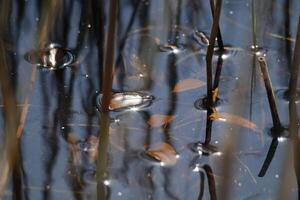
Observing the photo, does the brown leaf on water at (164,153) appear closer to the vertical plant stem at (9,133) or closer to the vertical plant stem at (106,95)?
the vertical plant stem at (106,95)

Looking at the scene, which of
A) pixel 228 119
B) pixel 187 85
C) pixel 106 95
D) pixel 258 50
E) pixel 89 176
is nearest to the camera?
pixel 106 95

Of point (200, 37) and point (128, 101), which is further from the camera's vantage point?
point (200, 37)

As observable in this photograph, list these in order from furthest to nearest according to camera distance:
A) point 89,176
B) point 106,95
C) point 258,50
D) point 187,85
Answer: point 258,50, point 187,85, point 89,176, point 106,95

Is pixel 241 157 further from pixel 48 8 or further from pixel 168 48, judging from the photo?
pixel 48 8

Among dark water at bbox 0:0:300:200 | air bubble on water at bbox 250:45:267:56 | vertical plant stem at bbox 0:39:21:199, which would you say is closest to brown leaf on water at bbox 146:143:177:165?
dark water at bbox 0:0:300:200

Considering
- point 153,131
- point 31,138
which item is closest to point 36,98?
point 31,138

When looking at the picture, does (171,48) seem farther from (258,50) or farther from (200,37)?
(258,50)

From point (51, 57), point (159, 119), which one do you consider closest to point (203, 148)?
point (159, 119)

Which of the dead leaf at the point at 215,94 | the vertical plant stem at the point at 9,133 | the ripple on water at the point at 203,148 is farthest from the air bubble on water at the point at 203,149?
the vertical plant stem at the point at 9,133

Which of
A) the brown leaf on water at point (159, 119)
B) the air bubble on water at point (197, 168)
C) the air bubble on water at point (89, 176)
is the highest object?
the brown leaf on water at point (159, 119)
